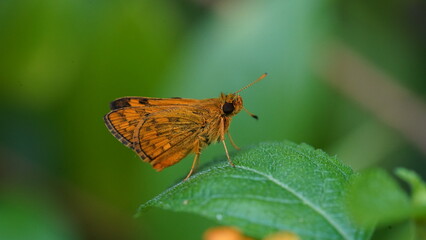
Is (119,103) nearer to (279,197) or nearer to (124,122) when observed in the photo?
(124,122)

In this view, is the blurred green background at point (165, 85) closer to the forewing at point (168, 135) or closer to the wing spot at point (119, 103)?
the forewing at point (168, 135)

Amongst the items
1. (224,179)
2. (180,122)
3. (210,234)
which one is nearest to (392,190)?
(210,234)

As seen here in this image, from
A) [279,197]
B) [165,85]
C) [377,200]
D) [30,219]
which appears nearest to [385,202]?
Answer: [377,200]

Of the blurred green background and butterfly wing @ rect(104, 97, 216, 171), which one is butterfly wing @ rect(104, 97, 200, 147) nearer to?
butterfly wing @ rect(104, 97, 216, 171)

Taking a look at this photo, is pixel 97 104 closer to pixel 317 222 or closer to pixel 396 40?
pixel 396 40

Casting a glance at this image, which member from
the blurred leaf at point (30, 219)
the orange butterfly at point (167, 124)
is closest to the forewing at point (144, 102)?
the orange butterfly at point (167, 124)

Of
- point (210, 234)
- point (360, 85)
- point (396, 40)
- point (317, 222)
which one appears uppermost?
point (396, 40)

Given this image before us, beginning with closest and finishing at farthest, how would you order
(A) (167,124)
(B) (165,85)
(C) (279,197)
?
(C) (279,197) → (A) (167,124) → (B) (165,85)
